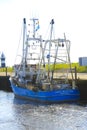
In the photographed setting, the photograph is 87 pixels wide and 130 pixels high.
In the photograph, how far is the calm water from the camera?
31.8 m

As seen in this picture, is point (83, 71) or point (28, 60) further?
point (83, 71)

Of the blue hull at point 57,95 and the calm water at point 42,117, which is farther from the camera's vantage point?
the blue hull at point 57,95

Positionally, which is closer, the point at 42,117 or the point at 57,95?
the point at 42,117

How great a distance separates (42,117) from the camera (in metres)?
35.7

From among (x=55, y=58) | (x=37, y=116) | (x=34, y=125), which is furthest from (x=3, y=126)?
(x=55, y=58)

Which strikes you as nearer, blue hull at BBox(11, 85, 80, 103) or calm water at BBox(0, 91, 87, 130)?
calm water at BBox(0, 91, 87, 130)

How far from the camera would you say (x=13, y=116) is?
37.2 meters

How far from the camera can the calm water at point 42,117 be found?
31844mm

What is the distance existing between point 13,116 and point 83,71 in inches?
1358

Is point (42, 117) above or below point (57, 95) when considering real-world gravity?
below

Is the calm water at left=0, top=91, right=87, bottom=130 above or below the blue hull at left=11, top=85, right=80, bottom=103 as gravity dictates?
below

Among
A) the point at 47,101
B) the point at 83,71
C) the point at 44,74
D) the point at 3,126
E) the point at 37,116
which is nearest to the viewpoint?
the point at 3,126

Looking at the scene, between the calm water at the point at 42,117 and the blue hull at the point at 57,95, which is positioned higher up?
the blue hull at the point at 57,95

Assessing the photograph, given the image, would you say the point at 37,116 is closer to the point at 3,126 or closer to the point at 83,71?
the point at 3,126
